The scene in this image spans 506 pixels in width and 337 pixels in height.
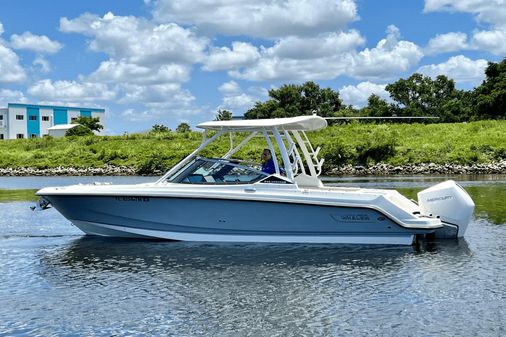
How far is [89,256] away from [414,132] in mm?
48931

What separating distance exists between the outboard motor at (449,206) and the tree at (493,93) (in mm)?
54873

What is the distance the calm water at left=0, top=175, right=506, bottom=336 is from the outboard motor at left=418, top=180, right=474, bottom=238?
40 cm

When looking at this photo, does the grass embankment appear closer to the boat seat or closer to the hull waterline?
the boat seat

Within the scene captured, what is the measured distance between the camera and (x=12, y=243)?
14758 mm

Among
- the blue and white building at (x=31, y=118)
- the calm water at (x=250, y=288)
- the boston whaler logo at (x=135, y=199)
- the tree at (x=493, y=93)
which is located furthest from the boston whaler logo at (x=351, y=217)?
the blue and white building at (x=31, y=118)

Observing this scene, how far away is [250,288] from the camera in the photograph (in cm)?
1012

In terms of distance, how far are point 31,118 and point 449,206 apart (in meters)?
97.6

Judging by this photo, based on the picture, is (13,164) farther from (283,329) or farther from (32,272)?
(283,329)

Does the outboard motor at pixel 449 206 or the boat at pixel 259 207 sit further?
the outboard motor at pixel 449 206

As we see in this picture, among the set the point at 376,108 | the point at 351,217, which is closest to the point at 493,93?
the point at 376,108

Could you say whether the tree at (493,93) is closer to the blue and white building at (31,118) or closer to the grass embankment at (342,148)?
the grass embankment at (342,148)

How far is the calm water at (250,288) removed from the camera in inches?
322

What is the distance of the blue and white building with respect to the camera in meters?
99.2

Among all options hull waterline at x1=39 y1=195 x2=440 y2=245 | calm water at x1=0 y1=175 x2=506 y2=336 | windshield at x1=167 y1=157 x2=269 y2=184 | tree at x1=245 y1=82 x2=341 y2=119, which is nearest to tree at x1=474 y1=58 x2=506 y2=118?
tree at x1=245 y1=82 x2=341 y2=119
